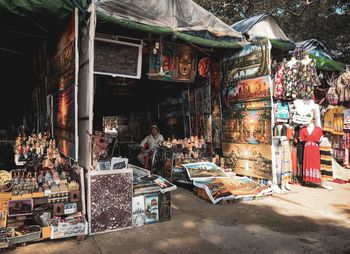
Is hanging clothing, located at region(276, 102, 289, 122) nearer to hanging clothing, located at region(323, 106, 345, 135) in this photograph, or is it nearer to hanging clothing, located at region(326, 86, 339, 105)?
hanging clothing, located at region(323, 106, 345, 135)

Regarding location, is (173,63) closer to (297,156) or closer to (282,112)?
(282,112)

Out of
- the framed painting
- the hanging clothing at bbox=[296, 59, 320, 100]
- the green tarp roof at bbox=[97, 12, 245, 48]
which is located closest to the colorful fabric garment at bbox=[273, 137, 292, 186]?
the hanging clothing at bbox=[296, 59, 320, 100]

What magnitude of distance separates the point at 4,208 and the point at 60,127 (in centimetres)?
195

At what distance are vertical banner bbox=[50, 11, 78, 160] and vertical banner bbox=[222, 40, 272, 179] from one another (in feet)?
13.4

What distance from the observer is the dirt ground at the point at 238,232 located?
3.95m

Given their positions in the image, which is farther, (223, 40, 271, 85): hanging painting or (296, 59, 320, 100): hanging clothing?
(296, 59, 320, 100): hanging clothing

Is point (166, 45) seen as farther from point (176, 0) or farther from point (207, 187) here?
point (207, 187)

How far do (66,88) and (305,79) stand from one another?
5247 mm

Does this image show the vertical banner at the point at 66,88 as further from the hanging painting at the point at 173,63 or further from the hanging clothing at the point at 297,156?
the hanging clothing at the point at 297,156

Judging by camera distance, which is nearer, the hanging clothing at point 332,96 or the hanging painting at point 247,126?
the hanging painting at point 247,126

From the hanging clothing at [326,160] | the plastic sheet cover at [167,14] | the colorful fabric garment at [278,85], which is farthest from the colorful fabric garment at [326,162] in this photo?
the plastic sheet cover at [167,14]

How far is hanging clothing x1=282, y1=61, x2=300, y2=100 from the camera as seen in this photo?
6922mm

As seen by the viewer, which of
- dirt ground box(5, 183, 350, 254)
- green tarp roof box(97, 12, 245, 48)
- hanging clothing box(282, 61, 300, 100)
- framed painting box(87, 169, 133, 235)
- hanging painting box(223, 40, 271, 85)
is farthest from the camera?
hanging clothing box(282, 61, 300, 100)

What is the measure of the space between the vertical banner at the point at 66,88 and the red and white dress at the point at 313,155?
5.40m
